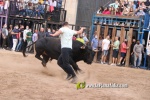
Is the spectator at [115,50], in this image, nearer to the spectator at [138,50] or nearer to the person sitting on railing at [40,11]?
the spectator at [138,50]

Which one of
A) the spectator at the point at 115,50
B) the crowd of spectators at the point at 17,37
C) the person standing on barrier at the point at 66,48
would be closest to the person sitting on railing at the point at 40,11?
the crowd of spectators at the point at 17,37

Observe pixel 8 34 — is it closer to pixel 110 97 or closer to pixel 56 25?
pixel 56 25

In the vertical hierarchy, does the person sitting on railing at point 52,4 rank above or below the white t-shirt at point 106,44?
above

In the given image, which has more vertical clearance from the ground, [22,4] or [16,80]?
[22,4]

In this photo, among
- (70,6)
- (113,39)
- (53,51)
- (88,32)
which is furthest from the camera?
(70,6)

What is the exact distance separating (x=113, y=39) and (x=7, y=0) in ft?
26.9

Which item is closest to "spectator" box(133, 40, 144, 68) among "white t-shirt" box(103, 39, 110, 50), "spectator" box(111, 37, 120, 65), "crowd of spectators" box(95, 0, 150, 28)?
"spectator" box(111, 37, 120, 65)

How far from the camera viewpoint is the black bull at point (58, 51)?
1060cm

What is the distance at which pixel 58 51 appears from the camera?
10945mm

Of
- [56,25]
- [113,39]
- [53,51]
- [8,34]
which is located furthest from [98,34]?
[53,51]

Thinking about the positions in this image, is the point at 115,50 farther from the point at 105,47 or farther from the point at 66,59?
the point at 66,59

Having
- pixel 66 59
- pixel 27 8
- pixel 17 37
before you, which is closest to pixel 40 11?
pixel 27 8

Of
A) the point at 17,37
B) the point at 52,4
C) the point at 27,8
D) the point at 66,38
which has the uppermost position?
the point at 52,4

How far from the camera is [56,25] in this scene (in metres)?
24.4
